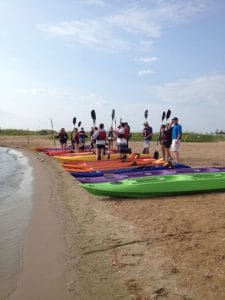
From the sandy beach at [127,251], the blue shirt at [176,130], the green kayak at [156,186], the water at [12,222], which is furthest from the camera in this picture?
the blue shirt at [176,130]

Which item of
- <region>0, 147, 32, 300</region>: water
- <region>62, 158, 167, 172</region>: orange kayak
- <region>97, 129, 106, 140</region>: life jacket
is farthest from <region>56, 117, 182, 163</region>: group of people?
<region>0, 147, 32, 300</region>: water

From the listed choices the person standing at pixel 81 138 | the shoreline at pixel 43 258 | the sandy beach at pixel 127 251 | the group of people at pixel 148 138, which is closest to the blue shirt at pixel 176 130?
the group of people at pixel 148 138

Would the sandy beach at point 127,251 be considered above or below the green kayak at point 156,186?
below

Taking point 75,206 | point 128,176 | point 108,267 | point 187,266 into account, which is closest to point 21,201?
point 75,206

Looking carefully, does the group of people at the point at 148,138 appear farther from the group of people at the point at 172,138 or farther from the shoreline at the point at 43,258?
the shoreline at the point at 43,258

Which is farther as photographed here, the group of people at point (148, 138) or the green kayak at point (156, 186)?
the group of people at point (148, 138)

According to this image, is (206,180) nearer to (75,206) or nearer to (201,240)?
(75,206)

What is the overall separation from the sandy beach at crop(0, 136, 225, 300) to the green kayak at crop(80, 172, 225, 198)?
25 cm

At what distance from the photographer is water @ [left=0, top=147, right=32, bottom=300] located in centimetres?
525

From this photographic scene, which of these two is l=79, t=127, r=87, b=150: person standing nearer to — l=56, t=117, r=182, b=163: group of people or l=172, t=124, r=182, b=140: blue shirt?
l=56, t=117, r=182, b=163: group of people

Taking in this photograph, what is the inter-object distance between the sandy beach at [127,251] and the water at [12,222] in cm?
14

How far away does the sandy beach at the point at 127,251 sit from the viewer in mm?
4547

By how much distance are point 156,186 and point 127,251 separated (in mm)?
3692

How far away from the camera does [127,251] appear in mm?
5648
